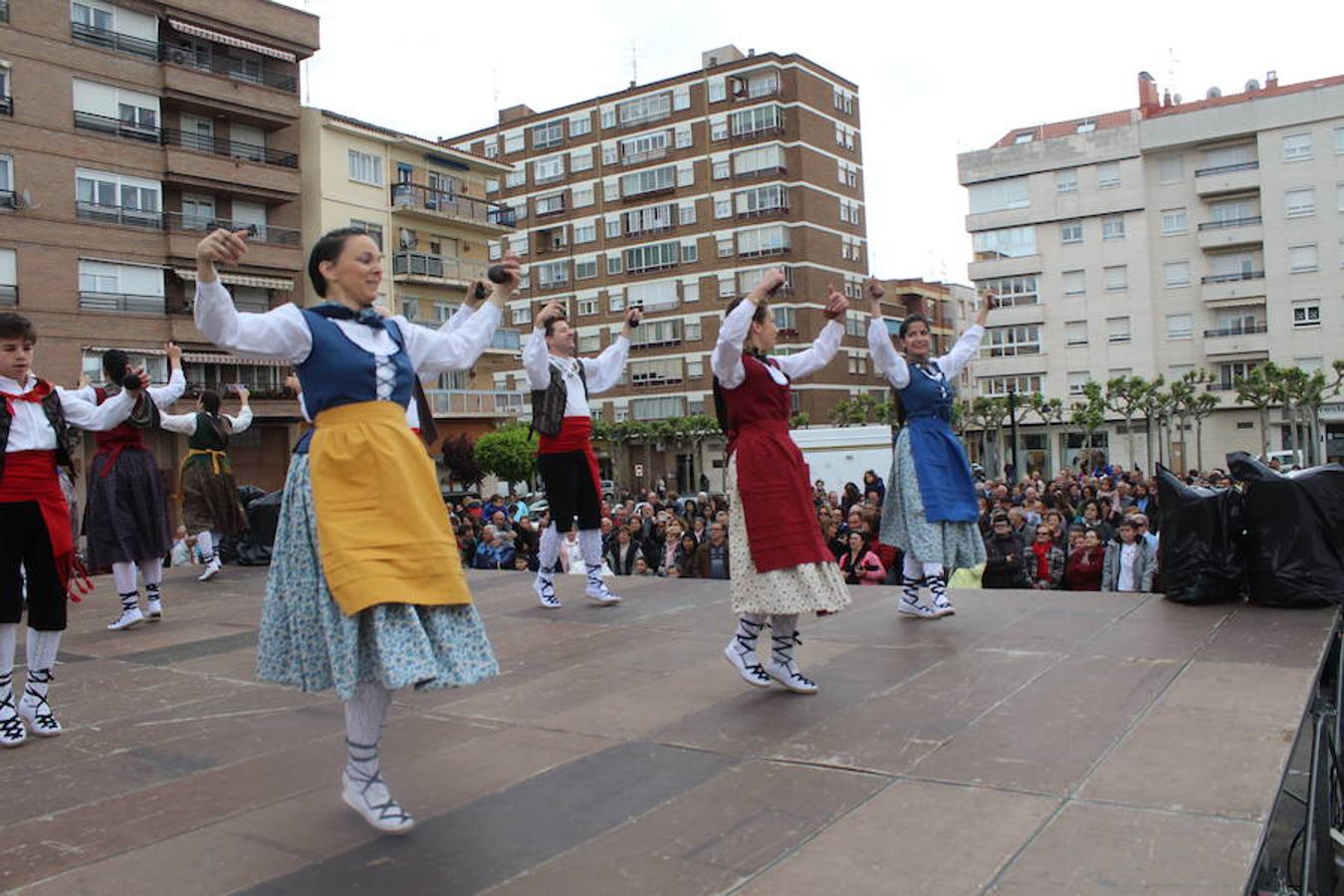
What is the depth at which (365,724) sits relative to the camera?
11.6 ft

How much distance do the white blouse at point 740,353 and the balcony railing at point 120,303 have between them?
104ft

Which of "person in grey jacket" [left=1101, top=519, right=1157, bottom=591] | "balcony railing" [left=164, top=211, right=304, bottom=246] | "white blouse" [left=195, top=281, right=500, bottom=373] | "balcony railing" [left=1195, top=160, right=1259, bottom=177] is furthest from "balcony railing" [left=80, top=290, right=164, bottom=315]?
"balcony railing" [left=1195, top=160, right=1259, bottom=177]

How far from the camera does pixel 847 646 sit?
19.8 ft

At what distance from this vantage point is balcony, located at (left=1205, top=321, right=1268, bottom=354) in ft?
169

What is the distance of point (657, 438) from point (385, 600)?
5441 centimetres

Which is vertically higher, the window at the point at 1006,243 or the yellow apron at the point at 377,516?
the window at the point at 1006,243

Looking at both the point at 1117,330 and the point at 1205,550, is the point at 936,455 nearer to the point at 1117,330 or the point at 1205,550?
the point at 1205,550

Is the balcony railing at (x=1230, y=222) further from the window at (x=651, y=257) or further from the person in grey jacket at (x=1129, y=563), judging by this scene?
the person in grey jacket at (x=1129, y=563)

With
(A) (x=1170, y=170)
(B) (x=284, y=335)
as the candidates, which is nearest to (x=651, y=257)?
(A) (x=1170, y=170)

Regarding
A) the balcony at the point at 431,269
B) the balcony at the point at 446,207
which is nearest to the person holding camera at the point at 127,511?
the balcony at the point at 431,269

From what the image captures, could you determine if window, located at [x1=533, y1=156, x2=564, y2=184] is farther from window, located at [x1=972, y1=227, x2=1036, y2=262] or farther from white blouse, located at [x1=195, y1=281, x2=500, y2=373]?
white blouse, located at [x1=195, y1=281, x2=500, y2=373]

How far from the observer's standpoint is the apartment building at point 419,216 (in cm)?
3947

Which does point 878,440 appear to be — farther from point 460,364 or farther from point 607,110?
point 607,110

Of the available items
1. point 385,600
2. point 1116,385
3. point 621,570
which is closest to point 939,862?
point 385,600
